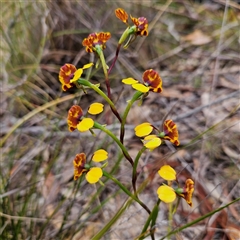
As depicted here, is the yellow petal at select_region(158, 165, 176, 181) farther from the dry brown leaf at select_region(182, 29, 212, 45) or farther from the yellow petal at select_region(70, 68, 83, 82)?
the dry brown leaf at select_region(182, 29, 212, 45)

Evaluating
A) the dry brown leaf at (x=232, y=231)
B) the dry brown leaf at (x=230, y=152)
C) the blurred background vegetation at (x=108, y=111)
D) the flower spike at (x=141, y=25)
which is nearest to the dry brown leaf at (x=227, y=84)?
the blurred background vegetation at (x=108, y=111)

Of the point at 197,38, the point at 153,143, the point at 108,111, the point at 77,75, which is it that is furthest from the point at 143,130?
the point at 197,38

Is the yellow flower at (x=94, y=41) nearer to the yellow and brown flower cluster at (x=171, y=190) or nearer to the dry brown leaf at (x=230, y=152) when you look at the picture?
the yellow and brown flower cluster at (x=171, y=190)

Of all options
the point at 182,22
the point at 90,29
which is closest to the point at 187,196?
the point at 90,29

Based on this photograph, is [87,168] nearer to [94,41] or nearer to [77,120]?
[77,120]

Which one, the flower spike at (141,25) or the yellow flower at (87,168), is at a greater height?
the flower spike at (141,25)

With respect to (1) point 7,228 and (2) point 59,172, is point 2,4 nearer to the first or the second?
(2) point 59,172

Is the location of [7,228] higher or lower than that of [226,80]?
higher
